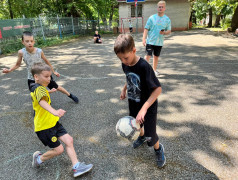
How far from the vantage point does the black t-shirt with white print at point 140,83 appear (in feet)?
6.11

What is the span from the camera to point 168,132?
2.95 metres

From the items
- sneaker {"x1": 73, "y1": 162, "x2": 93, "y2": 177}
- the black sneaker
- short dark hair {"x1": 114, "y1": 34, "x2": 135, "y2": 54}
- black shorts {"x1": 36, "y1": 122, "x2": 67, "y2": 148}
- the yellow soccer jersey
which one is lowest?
sneaker {"x1": 73, "y1": 162, "x2": 93, "y2": 177}

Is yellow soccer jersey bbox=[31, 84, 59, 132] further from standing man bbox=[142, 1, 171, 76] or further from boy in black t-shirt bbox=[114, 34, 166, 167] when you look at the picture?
standing man bbox=[142, 1, 171, 76]

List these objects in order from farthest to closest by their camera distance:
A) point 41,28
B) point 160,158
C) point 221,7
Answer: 1. point 221,7
2. point 41,28
3. point 160,158

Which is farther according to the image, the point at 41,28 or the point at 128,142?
the point at 41,28

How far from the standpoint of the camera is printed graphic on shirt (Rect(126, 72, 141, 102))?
2.00 meters

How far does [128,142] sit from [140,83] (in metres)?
1.19

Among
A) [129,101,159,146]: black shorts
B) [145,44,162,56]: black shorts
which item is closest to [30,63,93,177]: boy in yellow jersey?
[129,101,159,146]: black shorts

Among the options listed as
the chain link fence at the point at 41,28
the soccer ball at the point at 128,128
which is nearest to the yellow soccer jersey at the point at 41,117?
the soccer ball at the point at 128,128

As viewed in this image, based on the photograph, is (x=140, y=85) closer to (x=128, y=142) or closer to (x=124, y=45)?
(x=124, y=45)

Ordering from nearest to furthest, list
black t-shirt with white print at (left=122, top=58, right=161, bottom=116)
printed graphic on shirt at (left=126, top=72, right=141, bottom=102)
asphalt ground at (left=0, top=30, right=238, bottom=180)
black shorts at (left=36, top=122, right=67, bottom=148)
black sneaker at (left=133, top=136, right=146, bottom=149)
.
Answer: black t-shirt with white print at (left=122, top=58, right=161, bottom=116) < printed graphic on shirt at (left=126, top=72, right=141, bottom=102) < black shorts at (left=36, top=122, right=67, bottom=148) < asphalt ground at (left=0, top=30, right=238, bottom=180) < black sneaker at (left=133, top=136, right=146, bottom=149)

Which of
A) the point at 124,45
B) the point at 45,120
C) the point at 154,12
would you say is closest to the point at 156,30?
the point at 124,45

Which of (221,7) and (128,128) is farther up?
(221,7)

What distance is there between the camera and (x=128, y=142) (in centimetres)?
277
